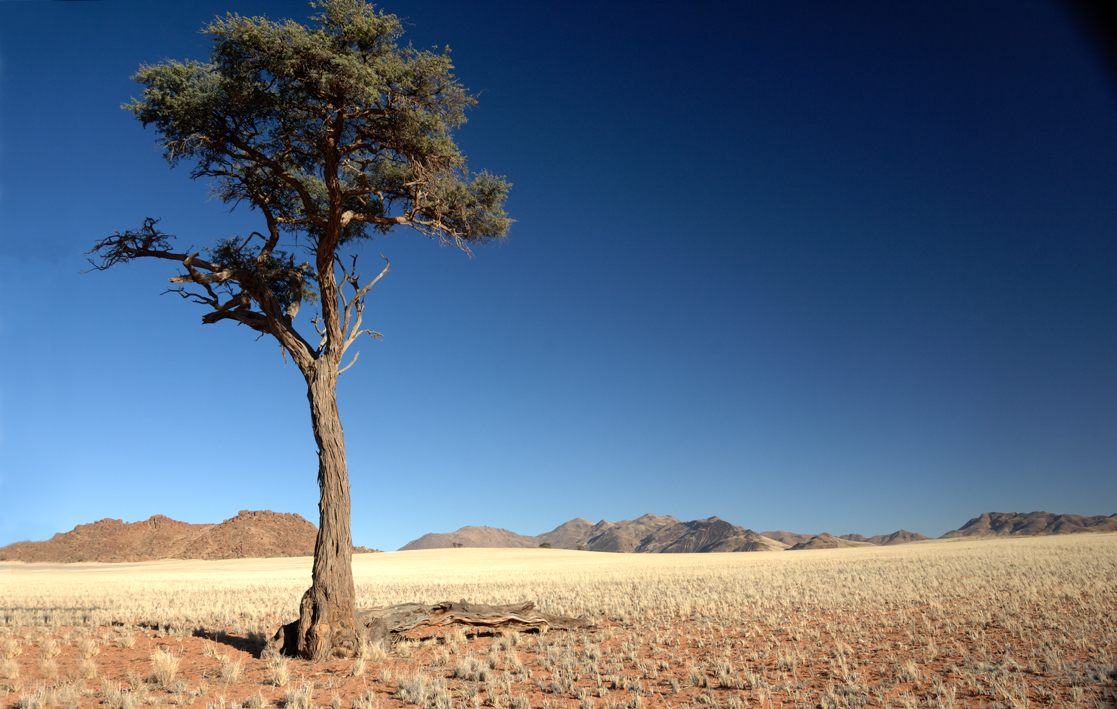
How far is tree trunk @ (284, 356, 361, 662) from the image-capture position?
1014 cm

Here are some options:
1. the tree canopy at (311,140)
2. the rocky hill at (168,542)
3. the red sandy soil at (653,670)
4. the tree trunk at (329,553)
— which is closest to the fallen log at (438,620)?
the tree trunk at (329,553)

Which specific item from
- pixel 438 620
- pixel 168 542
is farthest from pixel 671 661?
pixel 168 542

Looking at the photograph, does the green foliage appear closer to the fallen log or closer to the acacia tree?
the acacia tree

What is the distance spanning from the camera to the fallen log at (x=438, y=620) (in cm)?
1072

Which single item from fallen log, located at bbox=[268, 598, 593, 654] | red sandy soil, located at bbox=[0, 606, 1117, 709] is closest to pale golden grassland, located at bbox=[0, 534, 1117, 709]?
red sandy soil, located at bbox=[0, 606, 1117, 709]

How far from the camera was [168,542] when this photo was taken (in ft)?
367

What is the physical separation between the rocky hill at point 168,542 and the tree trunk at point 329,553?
357ft

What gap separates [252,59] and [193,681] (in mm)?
9940

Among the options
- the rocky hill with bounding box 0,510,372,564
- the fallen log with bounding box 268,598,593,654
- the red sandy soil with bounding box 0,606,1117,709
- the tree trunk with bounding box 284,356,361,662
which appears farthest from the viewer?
the rocky hill with bounding box 0,510,372,564

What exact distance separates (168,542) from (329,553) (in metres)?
126

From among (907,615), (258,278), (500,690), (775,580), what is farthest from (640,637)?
(775,580)

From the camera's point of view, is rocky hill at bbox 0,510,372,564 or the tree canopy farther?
rocky hill at bbox 0,510,372,564

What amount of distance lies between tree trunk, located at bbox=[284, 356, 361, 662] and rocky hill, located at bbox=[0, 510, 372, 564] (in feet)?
357

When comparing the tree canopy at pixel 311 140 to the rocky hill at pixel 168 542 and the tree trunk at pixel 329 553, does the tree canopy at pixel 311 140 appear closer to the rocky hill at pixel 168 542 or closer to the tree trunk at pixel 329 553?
the tree trunk at pixel 329 553
